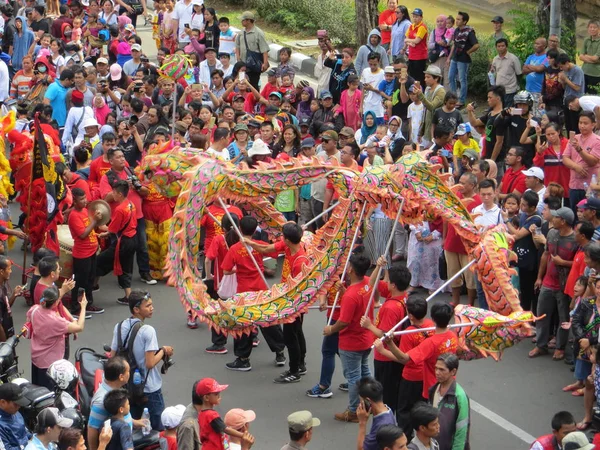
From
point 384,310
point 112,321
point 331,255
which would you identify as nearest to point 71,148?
point 112,321

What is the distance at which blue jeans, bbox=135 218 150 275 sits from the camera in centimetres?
1291

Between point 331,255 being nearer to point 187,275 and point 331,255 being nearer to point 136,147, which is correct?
point 187,275

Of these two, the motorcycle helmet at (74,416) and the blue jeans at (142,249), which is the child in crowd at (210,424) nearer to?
the motorcycle helmet at (74,416)

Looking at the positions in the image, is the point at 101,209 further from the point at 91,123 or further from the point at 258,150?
the point at 91,123

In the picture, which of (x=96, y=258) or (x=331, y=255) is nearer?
(x=331, y=255)

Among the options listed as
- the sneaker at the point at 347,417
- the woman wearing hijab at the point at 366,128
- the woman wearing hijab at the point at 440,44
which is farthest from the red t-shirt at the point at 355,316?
the woman wearing hijab at the point at 440,44

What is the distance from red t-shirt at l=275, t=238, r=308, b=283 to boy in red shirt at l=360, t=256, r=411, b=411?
1.05 metres

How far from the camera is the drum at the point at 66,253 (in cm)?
1236

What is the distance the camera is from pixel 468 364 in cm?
1087

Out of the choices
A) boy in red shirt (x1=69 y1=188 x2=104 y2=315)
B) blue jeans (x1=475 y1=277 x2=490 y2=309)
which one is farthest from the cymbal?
blue jeans (x1=475 y1=277 x2=490 y2=309)

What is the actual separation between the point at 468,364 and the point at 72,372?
174 inches

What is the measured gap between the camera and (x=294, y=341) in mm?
10547

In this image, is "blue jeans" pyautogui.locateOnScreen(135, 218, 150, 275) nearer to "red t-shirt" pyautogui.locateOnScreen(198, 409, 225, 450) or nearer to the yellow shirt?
the yellow shirt

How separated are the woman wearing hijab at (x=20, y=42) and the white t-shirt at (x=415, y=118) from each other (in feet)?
31.3
